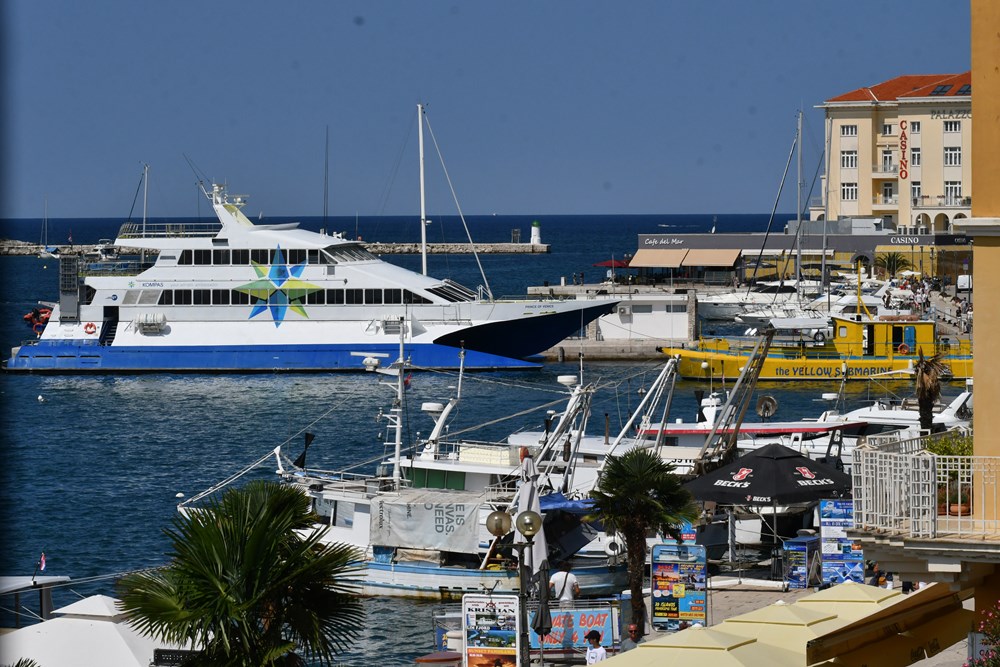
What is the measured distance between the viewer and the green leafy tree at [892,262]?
8375 cm

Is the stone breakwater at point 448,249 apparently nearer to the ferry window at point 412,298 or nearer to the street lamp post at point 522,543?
the ferry window at point 412,298

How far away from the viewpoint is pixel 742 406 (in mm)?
24703

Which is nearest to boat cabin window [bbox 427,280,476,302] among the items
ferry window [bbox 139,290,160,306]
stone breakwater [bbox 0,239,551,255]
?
ferry window [bbox 139,290,160,306]

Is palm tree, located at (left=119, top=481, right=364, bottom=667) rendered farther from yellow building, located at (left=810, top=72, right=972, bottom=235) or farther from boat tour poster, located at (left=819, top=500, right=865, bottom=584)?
yellow building, located at (left=810, top=72, right=972, bottom=235)

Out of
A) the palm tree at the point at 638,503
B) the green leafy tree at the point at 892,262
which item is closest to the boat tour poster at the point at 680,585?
the palm tree at the point at 638,503

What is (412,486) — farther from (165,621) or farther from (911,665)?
(165,621)

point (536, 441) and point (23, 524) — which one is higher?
point (536, 441)

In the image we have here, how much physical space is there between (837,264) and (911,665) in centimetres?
7498

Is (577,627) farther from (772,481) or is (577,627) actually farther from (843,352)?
(843,352)

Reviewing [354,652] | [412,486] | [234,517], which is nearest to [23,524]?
[412,486]

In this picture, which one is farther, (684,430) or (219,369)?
(219,369)

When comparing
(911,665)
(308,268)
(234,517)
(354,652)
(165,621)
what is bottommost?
(354,652)

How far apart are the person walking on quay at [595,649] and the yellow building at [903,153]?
7482cm

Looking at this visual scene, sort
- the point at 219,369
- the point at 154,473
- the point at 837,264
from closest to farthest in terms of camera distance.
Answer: the point at 154,473 → the point at 219,369 → the point at 837,264
